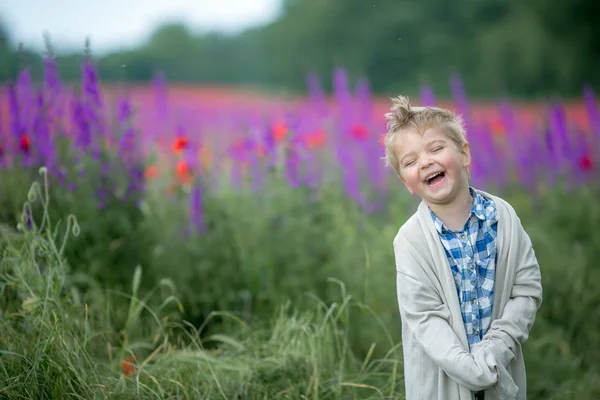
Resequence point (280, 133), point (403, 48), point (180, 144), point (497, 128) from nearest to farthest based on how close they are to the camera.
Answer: point (180, 144), point (280, 133), point (497, 128), point (403, 48)

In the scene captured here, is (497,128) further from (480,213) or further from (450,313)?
(450,313)

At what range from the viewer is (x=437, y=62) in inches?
738

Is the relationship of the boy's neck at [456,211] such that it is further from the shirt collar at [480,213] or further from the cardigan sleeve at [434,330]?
the cardigan sleeve at [434,330]

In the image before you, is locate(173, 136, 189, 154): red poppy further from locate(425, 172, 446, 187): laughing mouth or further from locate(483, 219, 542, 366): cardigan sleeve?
locate(483, 219, 542, 366): cardigan sleeve

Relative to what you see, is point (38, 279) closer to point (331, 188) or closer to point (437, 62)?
point (331, 188)

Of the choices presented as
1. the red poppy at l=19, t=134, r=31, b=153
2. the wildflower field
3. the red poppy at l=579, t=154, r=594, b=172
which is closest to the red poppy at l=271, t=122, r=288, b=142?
the wildflower field

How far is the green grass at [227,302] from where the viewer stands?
2.59 m

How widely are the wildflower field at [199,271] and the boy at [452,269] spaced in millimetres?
706

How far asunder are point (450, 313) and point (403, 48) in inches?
709

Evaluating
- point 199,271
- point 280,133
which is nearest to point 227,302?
point 199,271

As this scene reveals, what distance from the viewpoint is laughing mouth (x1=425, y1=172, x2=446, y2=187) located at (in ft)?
6.68

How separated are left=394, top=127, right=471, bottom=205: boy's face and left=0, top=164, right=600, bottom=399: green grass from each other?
812 mm

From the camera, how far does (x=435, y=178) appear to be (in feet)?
6.73

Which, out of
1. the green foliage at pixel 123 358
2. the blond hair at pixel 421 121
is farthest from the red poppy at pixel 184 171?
the blond hair at pixel 421 121
